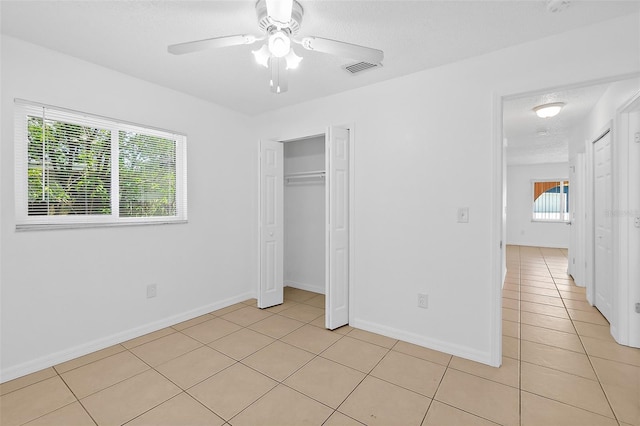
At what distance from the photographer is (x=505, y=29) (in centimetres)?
209

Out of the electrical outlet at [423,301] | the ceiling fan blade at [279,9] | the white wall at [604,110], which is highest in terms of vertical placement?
the white wall at [604,110]

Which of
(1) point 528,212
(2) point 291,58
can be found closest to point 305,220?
(2) point 291,58

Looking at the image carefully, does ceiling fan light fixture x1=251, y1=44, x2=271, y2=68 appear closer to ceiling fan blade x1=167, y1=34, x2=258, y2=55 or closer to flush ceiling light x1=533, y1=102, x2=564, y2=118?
ceiling fan blade x1=167, y1=34, x2=258, y2=55

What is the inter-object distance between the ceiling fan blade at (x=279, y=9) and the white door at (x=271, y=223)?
2.26m

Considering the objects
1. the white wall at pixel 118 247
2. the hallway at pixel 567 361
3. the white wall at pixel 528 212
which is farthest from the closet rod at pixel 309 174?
the white wall at pixel 528 212

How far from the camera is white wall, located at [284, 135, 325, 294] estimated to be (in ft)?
14.5

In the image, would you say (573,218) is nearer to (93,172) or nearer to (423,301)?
(423,301)

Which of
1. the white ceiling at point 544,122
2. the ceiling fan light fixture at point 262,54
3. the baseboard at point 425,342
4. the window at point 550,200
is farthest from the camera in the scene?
the window at point 550,200

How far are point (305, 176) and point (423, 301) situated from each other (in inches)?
96.9

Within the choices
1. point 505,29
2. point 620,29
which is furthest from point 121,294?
point 620,29

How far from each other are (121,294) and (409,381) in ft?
8.88

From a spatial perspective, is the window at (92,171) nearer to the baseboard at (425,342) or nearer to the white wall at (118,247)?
the white wall at (118,247)

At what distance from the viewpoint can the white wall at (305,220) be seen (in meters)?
4.42

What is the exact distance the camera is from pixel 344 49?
66.9 inches
